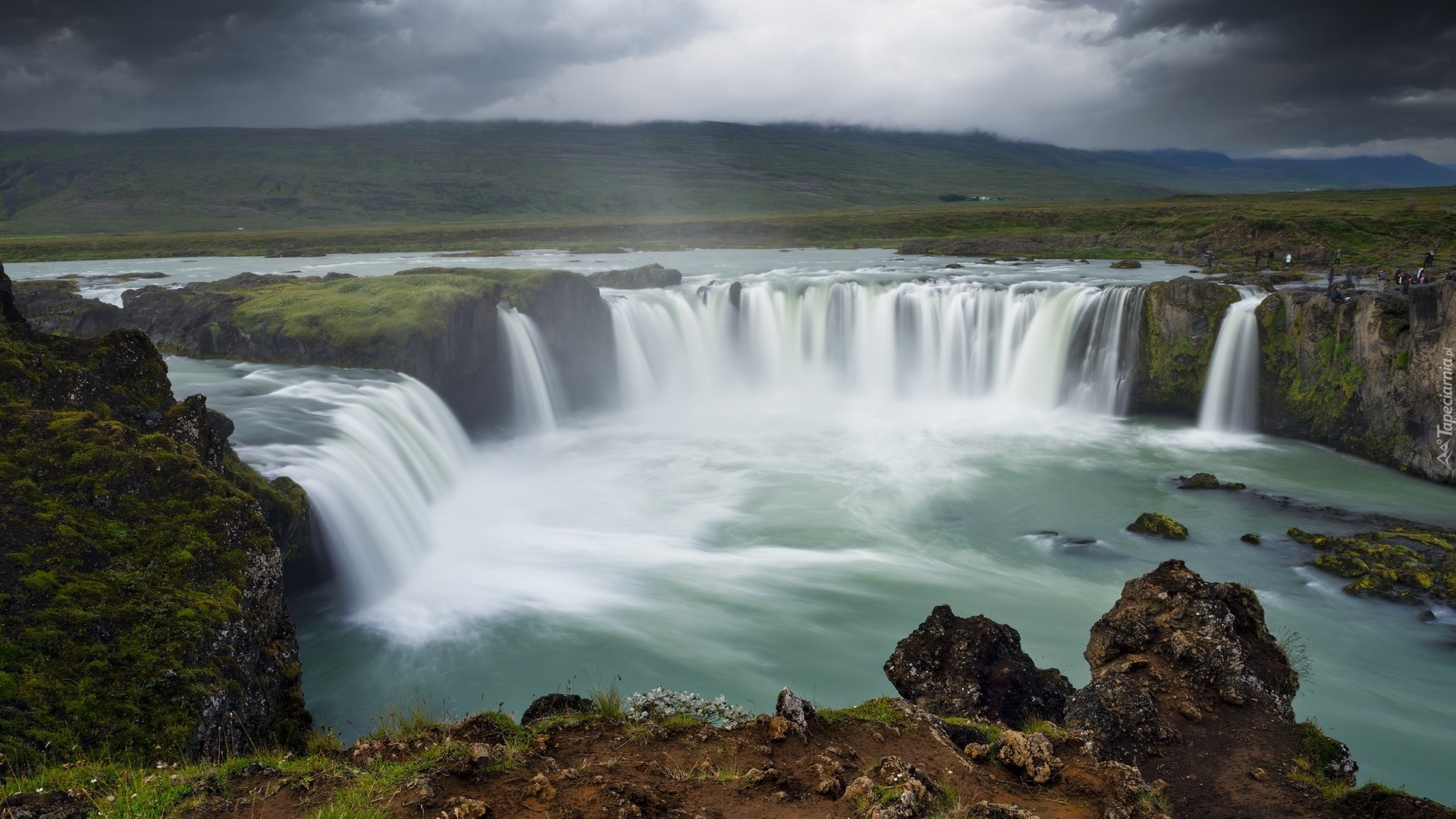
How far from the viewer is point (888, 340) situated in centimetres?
4028

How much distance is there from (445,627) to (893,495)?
14.7 m

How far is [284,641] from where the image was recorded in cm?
1087

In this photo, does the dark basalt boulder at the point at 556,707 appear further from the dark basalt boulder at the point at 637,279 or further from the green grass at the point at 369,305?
the dark basalt boulder at the point at 637,279

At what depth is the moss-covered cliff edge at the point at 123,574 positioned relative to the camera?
7965 mm

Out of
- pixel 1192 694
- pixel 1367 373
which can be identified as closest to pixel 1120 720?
pixel 1192 694

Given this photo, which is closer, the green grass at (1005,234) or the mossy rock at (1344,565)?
the mossy rock at (1344,565)

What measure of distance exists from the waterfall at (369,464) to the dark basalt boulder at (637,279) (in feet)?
67.7

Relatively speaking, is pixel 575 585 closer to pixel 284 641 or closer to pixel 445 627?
pixel 445 627

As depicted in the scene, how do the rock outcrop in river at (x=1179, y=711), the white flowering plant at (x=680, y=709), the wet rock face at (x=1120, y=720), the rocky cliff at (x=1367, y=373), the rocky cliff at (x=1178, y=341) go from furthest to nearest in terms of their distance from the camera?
the rocky cliff at (x=1178, y=341) → the rocky cliff at (x=1367, y=373) → the wet rock face at (x=1120, y=720) → the white flowering plant at (x=680, y=709) → the rock outcrop in river at (x=1179, y=711)

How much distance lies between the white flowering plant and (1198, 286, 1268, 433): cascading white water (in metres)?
30.1

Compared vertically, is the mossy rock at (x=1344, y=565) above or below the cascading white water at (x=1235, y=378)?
below

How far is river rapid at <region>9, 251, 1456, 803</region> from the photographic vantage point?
49.1ft

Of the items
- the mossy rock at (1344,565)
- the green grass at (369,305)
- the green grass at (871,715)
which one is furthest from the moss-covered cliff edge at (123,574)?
the mossy rock at (1344,565)

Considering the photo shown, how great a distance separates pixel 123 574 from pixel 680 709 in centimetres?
679
